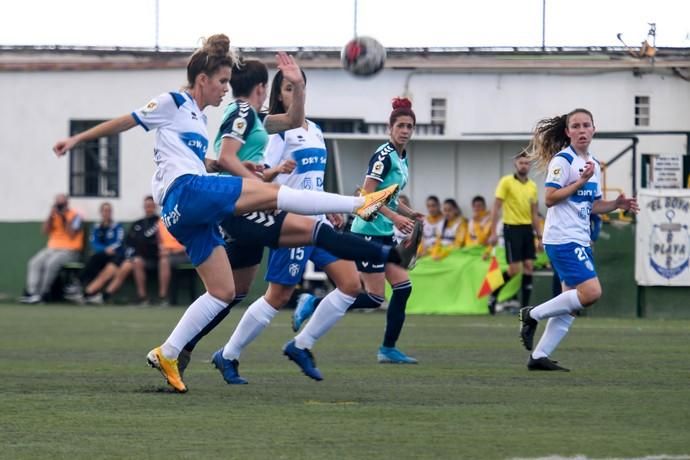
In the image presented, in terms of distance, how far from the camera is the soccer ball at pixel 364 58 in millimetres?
14547

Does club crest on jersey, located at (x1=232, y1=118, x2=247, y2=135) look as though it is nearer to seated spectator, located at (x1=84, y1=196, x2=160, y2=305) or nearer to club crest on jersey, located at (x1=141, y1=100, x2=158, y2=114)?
club crest on jersey, located at (x1=141, y1=100, x2=158, y2=114)

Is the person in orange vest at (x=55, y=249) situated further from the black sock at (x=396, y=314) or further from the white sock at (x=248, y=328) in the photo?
the white sock at (x=248, y=328)

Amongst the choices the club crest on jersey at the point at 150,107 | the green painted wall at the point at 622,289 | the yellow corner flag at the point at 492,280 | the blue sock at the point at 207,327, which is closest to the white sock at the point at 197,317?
the blue sock at the point at 207,327

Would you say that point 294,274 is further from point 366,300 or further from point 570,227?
point 570,227

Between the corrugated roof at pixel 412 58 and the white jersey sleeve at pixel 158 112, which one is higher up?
the corrugated roof at pixel 412 58

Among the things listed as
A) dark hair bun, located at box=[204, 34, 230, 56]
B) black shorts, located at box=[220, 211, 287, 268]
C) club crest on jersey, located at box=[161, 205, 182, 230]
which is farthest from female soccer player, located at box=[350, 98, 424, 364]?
club crest on jersey, located at box=[161, 205, 182, 230]

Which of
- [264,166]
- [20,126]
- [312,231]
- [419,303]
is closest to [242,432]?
[312,231]

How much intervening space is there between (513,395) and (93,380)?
297 centimetres

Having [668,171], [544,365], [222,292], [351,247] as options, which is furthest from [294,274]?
[668,171]

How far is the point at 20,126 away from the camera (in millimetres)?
27578

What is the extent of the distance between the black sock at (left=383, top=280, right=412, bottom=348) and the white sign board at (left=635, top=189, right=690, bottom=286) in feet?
28.9

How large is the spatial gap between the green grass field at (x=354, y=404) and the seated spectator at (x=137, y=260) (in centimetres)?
1059

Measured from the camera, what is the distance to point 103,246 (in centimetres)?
2591

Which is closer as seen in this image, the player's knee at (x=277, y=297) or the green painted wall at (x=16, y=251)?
the player's knee at (x=277, y=297)
